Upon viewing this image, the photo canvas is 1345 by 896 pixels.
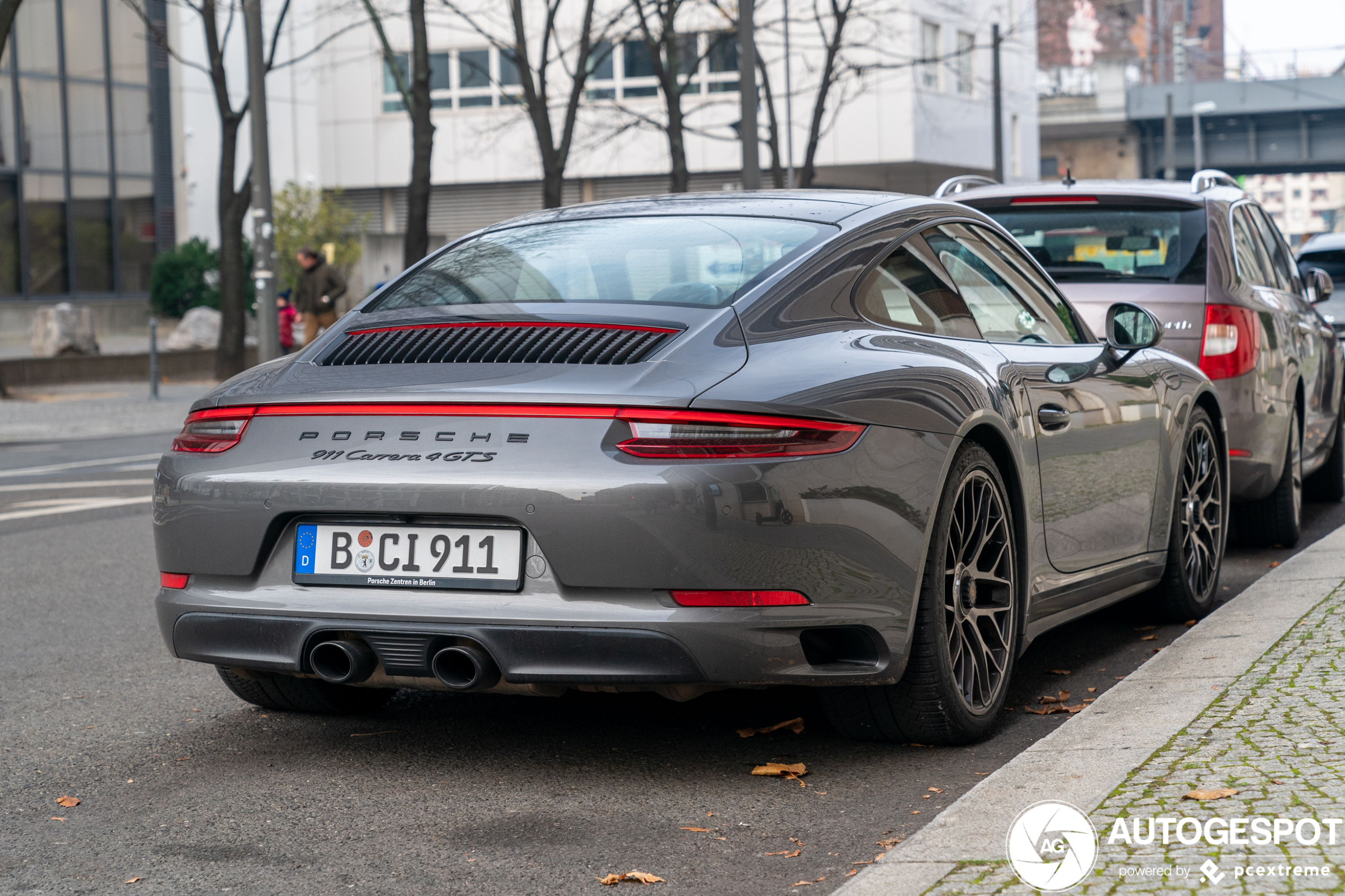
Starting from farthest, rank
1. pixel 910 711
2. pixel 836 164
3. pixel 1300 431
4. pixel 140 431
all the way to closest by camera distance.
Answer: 1. pixel 836 164
2. pixel 140 431
3. pixel 1300 431
4. pixel 910 711

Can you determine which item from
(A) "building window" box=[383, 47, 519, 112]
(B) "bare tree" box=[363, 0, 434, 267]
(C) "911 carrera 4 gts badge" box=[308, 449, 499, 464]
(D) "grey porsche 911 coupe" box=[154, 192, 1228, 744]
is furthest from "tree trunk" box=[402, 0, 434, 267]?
(A) "building window" box=[383, 47, 519, 112]

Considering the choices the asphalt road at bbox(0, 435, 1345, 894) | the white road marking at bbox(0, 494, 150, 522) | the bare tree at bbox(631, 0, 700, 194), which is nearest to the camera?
the asphalt road at bbox(0, 435, 1345, 894)

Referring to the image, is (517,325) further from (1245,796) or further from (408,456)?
(1245,796)

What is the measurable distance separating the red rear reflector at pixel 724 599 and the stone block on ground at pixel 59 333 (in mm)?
25766

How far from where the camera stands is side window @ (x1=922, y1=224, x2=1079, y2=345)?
4.79 m

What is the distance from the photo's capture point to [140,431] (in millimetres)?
18688

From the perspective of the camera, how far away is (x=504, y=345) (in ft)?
13.1

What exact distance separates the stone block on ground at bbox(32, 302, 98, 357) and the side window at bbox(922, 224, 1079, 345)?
24.7m

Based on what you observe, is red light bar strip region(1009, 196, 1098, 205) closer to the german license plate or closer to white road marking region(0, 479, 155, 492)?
the german license plate


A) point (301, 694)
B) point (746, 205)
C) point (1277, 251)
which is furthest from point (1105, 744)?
point (1277, 251)

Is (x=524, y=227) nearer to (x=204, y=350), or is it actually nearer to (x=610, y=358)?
(x=610, y=358)

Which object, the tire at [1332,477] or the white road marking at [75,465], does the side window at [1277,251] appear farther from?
the white road marking at [75,465]

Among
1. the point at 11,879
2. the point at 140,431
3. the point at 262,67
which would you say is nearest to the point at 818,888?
the point at 11,879

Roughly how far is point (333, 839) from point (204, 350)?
2738 centimetres
